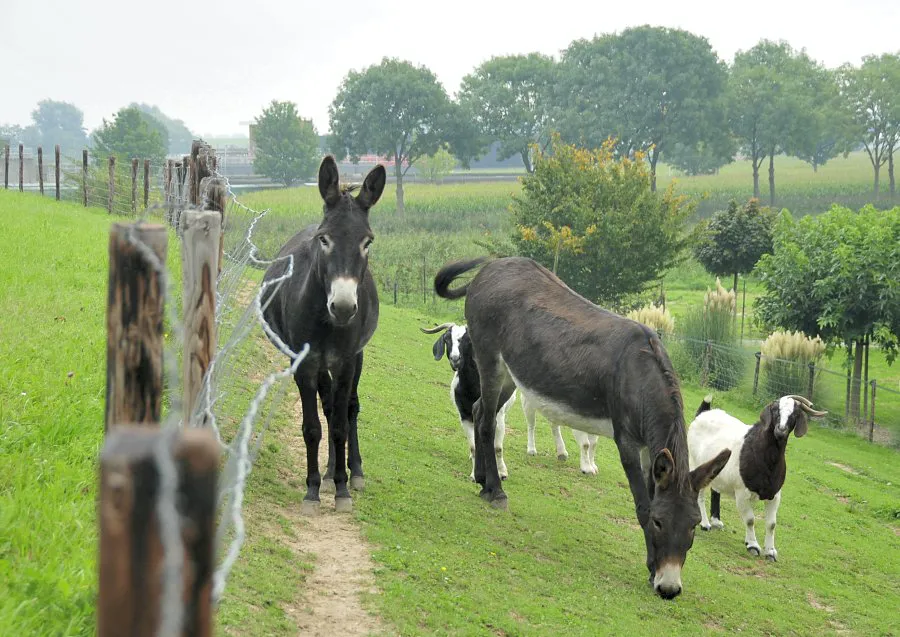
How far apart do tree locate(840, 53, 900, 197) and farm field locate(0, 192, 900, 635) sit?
6833 centimetres

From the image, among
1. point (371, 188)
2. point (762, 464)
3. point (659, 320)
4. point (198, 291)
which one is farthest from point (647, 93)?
point (198, 291)

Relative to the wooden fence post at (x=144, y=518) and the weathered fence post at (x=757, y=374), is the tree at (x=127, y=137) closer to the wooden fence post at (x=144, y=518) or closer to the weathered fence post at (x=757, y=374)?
the weathered fence post at (x=757, y=374)

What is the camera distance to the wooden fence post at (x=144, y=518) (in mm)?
1356

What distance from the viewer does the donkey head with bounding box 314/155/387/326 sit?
5957 mm

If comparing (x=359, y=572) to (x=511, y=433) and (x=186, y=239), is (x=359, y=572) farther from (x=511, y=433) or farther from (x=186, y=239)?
(x=511, y=433)

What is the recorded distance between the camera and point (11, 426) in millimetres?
5223

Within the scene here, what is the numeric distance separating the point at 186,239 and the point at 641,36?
76586 mm

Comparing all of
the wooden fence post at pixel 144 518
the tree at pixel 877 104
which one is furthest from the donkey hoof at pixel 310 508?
the tree at pixel 877 104

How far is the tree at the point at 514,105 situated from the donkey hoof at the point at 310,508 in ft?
233

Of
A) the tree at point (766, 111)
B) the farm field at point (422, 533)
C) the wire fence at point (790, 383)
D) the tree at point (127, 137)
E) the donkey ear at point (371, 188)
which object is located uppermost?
A: the tree at point (766, 111)

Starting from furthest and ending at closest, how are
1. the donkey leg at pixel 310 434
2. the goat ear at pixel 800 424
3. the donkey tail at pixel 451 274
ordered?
the donkey tail at pixel 451 274 → the goat ear at pixel 800 424 → the donkey leg at pixel 310 434

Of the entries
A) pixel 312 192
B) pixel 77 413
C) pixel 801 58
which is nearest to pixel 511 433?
pixel 77 413

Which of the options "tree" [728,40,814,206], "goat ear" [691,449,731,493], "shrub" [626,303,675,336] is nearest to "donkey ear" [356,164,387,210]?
"goat ear" [691,449,731,493]

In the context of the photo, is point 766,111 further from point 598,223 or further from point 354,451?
point 354,451
